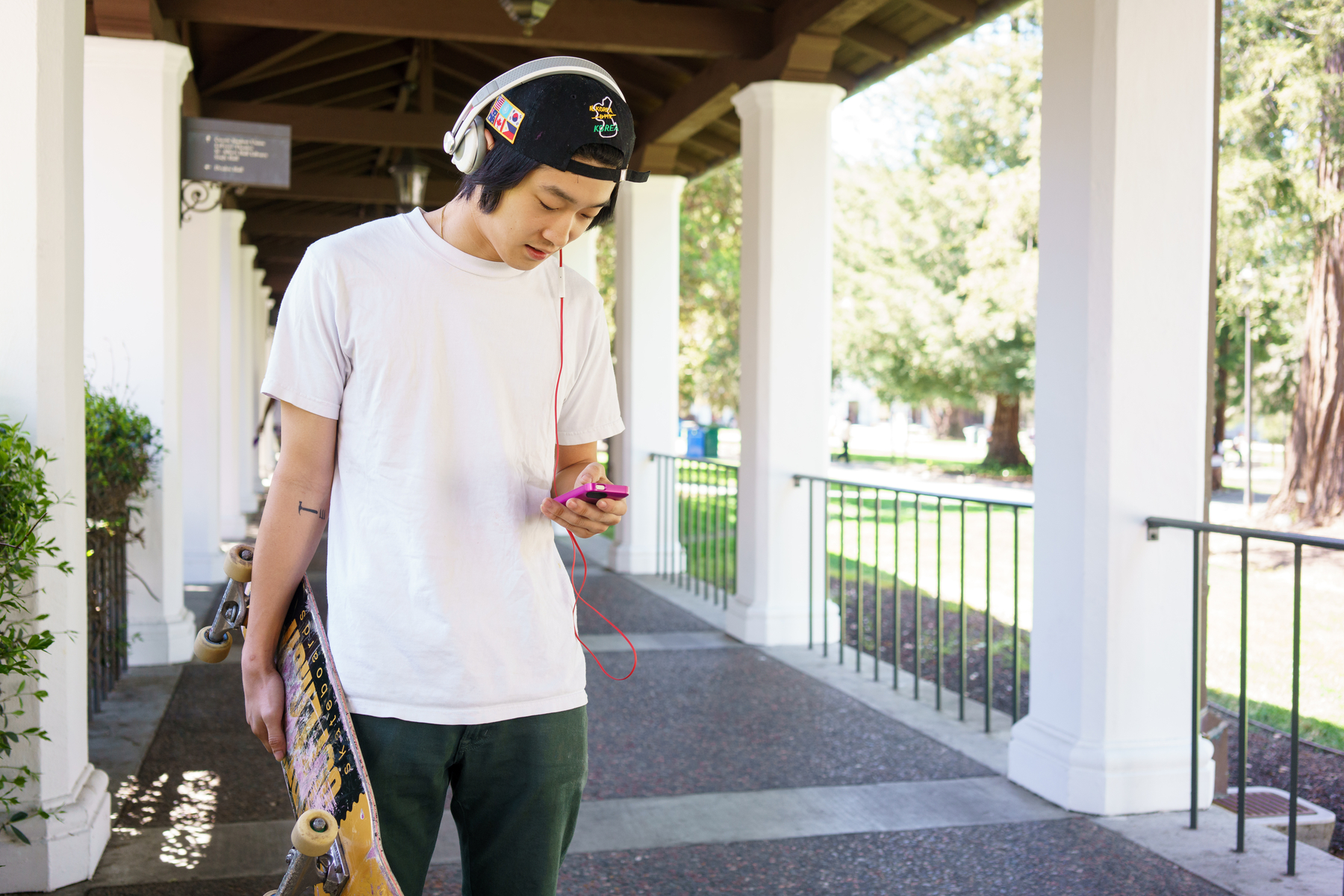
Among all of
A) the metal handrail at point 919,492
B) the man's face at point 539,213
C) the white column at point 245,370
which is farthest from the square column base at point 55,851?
the white column at point 245,370

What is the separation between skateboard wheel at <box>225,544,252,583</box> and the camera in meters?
1.67

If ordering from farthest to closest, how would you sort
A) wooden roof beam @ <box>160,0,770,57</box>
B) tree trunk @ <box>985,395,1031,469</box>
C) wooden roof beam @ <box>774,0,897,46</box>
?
1. tree trunk @ <box>985,395,1031,469</box>
2. wooden roof beam @ <box>160,0,770,57</box>
3. wooden roof beam @ <box>774,0,897,46</box>

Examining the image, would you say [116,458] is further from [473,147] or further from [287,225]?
[287,225]

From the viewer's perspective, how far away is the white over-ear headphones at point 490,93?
1.51 meters

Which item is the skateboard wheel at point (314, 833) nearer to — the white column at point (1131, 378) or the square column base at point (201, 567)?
the white column at point (1131, 378)

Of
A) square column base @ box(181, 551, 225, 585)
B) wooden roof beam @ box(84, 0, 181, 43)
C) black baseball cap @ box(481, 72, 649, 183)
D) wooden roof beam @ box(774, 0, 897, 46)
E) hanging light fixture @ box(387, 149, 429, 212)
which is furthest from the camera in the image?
square column base @ box(181, 551, 225, 585)

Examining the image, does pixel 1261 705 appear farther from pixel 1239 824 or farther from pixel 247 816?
pixel 247 816

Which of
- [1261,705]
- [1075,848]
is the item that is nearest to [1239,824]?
[1075,848]

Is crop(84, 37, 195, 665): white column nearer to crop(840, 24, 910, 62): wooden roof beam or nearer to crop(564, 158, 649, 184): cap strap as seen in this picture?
crop(840, 24, 910, 62): wooden roof beam

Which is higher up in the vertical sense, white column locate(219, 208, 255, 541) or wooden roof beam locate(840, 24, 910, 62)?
wooden roof beam locate(840, 24, 910, 62)

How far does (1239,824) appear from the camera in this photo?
11.6 ft

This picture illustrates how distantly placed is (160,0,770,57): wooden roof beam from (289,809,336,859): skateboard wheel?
18.2 feet

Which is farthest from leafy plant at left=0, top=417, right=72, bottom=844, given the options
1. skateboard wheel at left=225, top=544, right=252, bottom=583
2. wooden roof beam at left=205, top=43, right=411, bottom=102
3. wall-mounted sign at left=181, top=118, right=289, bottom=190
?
wooden roof beam at left=205, top=43, right=411, bottom=102

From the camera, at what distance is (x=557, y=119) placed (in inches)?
59.2
